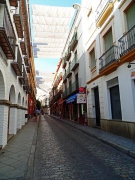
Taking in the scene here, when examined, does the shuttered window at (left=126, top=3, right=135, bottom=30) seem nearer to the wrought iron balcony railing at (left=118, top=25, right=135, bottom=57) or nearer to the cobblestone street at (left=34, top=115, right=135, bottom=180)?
the wrought iron balcony railing at (left=118, top=25, right=135, bottom=57)

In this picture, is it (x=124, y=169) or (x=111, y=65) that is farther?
(x=111, y=65)

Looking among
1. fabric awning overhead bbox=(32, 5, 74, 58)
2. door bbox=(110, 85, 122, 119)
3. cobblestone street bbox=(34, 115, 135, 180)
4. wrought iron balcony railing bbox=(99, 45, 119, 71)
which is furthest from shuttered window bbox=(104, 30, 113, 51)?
fabric awning overhead bbox=(32, 5, 74, 58)

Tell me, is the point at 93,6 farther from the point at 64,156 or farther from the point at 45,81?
the point at 45,81

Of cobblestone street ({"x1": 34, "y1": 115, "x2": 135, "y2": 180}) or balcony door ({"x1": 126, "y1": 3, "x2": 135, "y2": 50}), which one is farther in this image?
balcony door ({"x1": 126, "y1": 3, "x2": 135, "y2": 50})

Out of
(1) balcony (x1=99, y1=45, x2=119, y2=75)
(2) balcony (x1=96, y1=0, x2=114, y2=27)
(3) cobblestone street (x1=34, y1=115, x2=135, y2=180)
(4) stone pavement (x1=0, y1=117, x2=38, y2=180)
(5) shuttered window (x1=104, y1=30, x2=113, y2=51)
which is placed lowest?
(3) cobblestone street (x1=34, y1=115, x2=135, y2=180)

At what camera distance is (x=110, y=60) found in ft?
29.7

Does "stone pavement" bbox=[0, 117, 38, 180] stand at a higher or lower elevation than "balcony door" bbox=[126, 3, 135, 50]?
lower

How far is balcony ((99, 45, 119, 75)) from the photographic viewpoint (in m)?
8.23

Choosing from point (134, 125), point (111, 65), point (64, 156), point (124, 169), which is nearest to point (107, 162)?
point (124, 169)

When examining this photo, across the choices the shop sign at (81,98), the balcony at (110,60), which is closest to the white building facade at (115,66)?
the balcony at (110,60)

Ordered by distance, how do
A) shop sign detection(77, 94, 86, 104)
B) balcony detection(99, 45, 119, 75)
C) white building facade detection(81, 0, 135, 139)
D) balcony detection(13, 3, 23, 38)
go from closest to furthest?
1. white building facade detection(81, 0, 135, 139)
2. balcony detection(13, 3, 23, 38)
3. balcony detection(99, 45, 119, 75)
4. shop sign detection(77, 94, 86, 104)

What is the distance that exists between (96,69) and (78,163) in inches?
327

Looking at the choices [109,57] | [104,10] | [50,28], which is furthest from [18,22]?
[50,28]

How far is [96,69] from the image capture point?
1151cm
